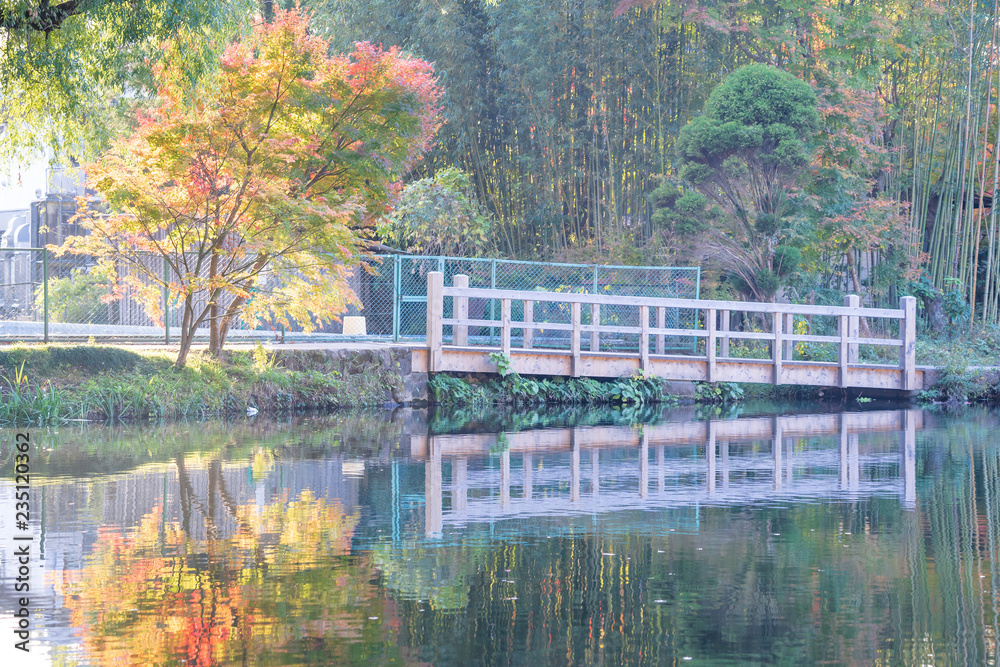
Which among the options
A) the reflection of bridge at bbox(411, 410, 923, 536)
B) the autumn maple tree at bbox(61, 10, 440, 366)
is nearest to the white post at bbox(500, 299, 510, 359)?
the autumn maple tree at bbox(61, 10, 440, 366)

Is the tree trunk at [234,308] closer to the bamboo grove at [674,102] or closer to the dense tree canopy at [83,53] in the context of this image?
the dense tree canopy at [83,53]

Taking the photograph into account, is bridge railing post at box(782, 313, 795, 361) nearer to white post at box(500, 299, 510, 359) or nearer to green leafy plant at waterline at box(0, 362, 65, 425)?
white post at box(500, 299, 510, 359)

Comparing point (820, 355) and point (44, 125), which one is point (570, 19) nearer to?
point (820, 355)

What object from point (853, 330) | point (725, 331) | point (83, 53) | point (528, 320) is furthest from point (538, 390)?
point (83, 53)

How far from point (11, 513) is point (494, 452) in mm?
5790

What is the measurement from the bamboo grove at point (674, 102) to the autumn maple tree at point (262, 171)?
805 centimetres

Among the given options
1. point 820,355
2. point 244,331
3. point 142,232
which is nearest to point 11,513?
point 142,232

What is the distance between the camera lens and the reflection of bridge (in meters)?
9.69

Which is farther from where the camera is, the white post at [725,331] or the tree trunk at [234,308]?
the white post at [725,331]

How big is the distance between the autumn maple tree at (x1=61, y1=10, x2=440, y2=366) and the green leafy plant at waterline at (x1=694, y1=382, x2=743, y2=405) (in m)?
7.68

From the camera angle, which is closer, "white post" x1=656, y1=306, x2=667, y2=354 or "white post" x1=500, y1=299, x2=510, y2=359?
"white post" x1=500, y1=299, x2=510, y2=359

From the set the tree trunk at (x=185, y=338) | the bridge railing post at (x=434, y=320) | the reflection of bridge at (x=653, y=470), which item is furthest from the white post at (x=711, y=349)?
the tree trunk at (x=185, y=338)

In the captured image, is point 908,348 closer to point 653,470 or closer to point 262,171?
point 653,470

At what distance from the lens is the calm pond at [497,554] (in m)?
5.41
